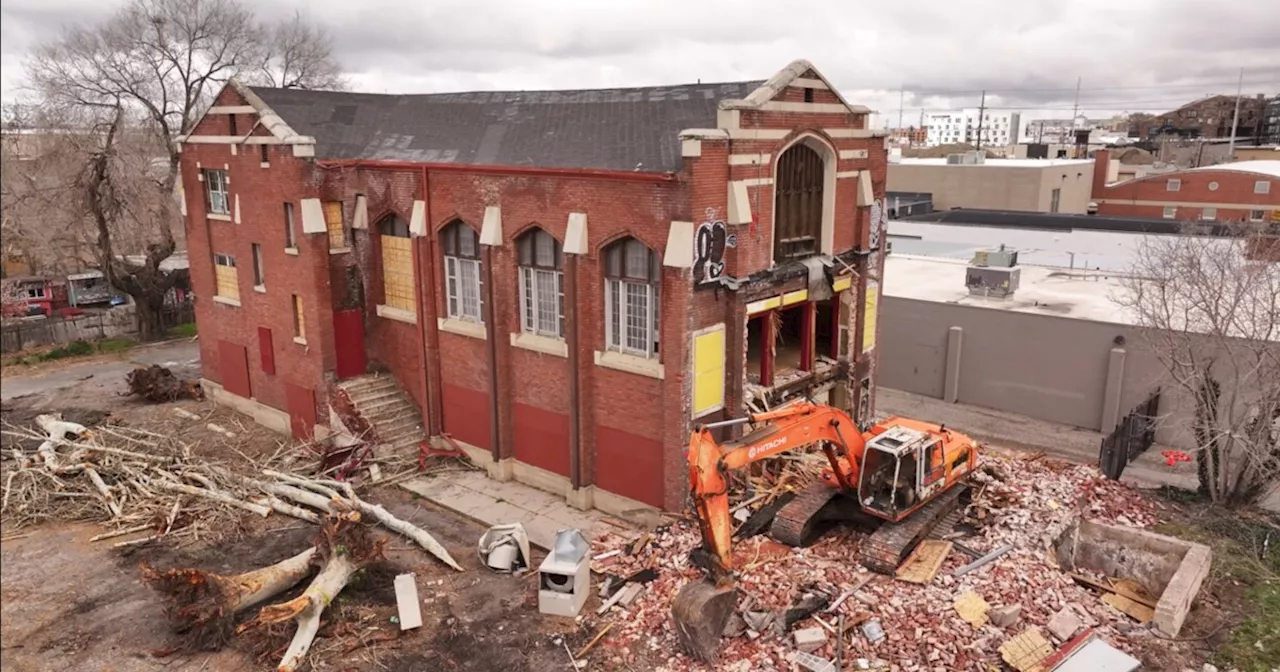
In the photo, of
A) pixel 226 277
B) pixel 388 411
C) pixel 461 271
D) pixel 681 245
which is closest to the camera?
pixel 681 245

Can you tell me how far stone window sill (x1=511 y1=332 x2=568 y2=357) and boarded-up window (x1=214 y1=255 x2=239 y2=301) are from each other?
11.6m

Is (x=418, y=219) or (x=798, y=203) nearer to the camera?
(x=798, y=203)

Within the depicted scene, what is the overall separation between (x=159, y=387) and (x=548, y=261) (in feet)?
58.7

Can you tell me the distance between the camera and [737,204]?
18.6 m

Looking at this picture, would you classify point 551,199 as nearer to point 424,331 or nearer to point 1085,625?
point 424,331

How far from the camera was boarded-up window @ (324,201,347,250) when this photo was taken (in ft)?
82.1

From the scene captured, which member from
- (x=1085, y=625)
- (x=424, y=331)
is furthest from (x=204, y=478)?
(x=1085, y=625)

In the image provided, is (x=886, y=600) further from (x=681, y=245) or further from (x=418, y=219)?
(x=418, y=219)

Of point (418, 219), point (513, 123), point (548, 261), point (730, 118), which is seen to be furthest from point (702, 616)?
point (513, 123)

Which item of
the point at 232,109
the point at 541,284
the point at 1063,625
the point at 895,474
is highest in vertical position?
the point at 232,109

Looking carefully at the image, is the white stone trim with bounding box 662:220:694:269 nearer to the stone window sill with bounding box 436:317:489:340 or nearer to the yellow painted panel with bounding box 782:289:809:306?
the yellow painted panel with bounding box 782:289:809:306

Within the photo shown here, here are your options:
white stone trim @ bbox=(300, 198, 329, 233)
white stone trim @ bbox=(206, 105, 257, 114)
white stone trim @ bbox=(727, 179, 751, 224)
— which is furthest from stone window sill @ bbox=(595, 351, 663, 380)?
white stone trim @ bbox=(206, 105, 257, 114)

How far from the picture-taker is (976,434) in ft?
93.9

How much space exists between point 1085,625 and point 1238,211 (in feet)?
132
